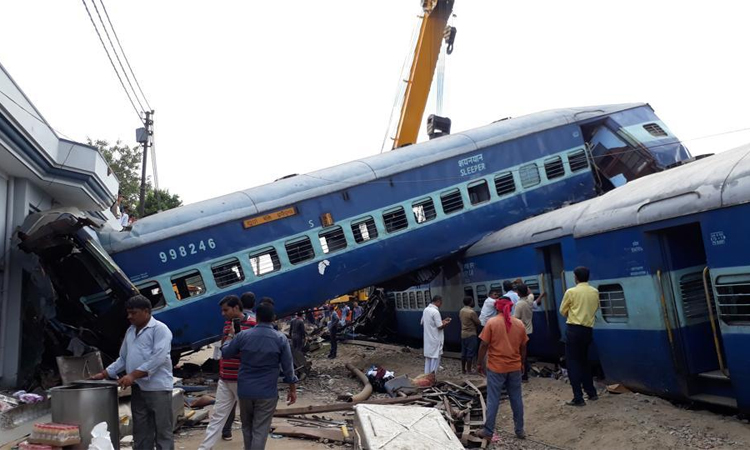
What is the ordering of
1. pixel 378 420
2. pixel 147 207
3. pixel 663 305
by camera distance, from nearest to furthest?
pixel 378 420 < pixel 663 305 < pixel 147 207

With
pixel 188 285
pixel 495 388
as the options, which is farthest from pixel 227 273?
pixel 495 388

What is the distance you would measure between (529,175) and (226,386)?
10470mm

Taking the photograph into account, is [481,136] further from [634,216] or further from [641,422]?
[641,422]

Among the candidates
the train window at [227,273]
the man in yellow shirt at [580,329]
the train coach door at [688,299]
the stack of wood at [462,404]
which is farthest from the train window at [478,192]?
the train coach door at [688,299]

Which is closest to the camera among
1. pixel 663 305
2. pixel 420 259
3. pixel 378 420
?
pixel 378 420

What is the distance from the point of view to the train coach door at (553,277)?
10883mm

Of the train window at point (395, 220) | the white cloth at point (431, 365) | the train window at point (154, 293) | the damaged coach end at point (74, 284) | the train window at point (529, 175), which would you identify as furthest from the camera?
the train window at point (529, 175)

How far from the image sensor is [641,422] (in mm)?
7027

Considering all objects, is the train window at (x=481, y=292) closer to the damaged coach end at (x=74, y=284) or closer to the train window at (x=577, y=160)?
the train window at (x=577, y=160)

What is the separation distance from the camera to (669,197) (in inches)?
292

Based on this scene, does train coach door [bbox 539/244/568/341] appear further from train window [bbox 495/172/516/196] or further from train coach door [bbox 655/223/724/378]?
train window [bbox 495/172/516/196]

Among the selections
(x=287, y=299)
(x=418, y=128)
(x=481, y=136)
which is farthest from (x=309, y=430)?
(x=418, y=128)

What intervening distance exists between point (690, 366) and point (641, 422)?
971mm

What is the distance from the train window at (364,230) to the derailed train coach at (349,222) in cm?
3
